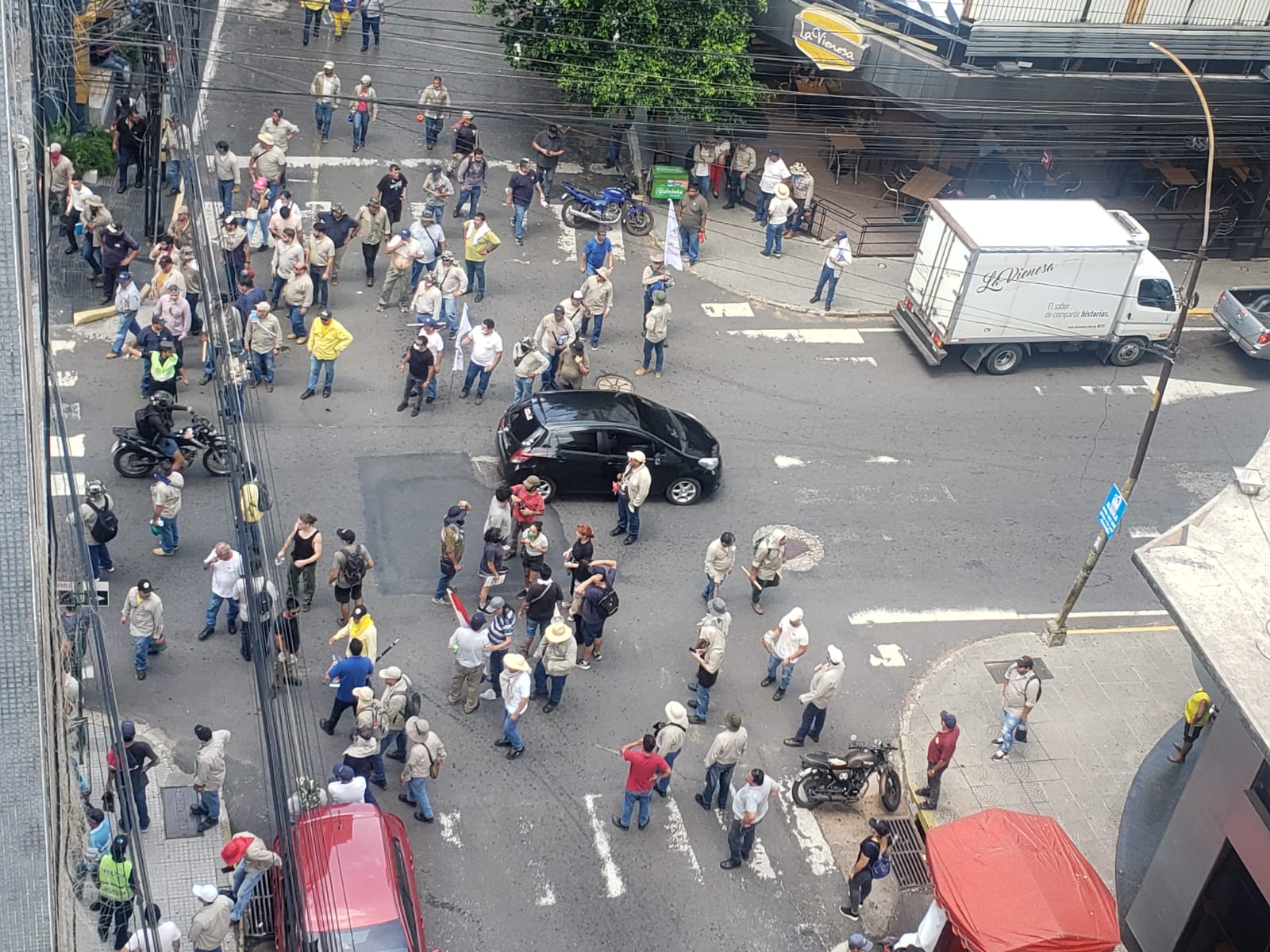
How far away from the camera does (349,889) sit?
44.8 ft

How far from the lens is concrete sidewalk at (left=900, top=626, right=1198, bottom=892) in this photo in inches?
691

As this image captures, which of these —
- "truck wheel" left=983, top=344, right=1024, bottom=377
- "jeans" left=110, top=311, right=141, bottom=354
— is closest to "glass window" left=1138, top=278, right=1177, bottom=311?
"truck wheel" left=983, top=344, right=1024, bottom=377

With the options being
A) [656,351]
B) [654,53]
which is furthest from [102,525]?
[654,53]

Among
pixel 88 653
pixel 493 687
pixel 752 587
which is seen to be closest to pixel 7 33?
pixel 88 653

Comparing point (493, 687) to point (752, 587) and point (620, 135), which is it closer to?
point (752, 587)

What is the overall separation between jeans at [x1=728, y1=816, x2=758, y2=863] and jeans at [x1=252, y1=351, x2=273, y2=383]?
34.2 ft

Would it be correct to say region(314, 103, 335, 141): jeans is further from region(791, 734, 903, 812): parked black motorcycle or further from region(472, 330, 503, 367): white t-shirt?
region(791, 734, 903, 812): parked black motorcycle

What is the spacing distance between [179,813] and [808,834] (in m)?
6.93

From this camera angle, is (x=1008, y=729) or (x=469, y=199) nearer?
(x=1008, y=729)

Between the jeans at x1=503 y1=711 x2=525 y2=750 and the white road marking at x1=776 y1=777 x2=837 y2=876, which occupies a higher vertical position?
the jeans at x1=503 y1=711 x2=525 y2=750

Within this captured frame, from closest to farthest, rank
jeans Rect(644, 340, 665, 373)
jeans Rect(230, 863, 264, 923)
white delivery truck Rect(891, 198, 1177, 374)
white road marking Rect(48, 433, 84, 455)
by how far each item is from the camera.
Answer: jeans Rect(230, 863, 264, 923)
white road marking Rect(48, 433, 84, 455)
jeans Rect(644, 340, 665, 373)
white delivery truck Rect(891, 198, 1177, 374)

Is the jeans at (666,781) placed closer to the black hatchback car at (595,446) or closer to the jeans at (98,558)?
the black hatchback car at (595,446)

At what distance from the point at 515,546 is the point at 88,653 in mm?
5674

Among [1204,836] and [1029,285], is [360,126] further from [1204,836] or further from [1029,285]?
[1204,836]
